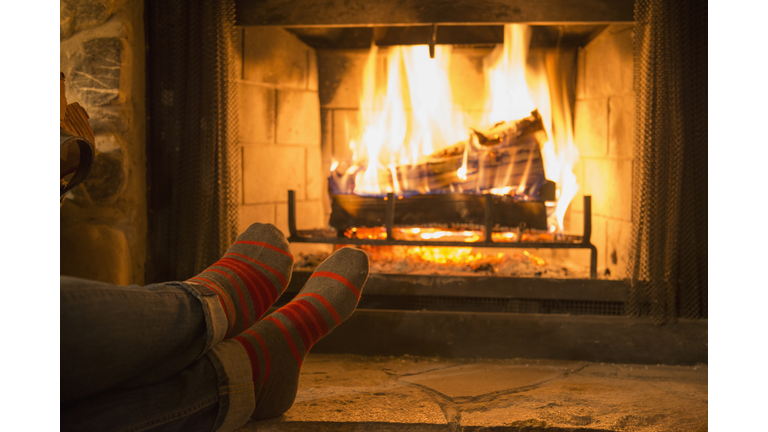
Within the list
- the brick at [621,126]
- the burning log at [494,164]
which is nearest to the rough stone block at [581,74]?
the brick at [621,126]

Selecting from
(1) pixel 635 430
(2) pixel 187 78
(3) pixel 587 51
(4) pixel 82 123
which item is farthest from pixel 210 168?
→ (3) pixel 587 51

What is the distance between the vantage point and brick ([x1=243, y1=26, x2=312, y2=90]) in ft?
6.12

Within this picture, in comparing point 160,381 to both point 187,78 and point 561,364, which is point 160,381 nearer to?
point 187,78

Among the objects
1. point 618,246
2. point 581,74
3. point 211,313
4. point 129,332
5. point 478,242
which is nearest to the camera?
point 129,332

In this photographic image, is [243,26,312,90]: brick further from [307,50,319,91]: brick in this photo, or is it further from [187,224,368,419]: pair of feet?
[187,224,368,419]: pair of feet

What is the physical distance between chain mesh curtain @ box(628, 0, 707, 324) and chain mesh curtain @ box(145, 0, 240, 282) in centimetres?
119

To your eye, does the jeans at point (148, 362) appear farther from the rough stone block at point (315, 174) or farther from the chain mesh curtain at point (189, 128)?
the rough stone block at point (315, 174)

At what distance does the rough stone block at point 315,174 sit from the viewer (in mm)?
2158

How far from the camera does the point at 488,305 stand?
168cm

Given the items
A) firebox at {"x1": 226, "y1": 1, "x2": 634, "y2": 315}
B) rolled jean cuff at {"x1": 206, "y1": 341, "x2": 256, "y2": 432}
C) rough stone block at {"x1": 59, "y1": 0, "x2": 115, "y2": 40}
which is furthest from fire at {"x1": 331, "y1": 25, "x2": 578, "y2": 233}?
rolled jean cuff at {"x1": 206, "y1": 341, "x2": 256, "y2": 432}

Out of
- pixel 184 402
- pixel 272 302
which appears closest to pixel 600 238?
pixel 272 302

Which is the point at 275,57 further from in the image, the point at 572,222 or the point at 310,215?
the point at 572,222

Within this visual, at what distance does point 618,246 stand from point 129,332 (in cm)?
158

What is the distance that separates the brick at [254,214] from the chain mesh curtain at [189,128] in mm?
192
